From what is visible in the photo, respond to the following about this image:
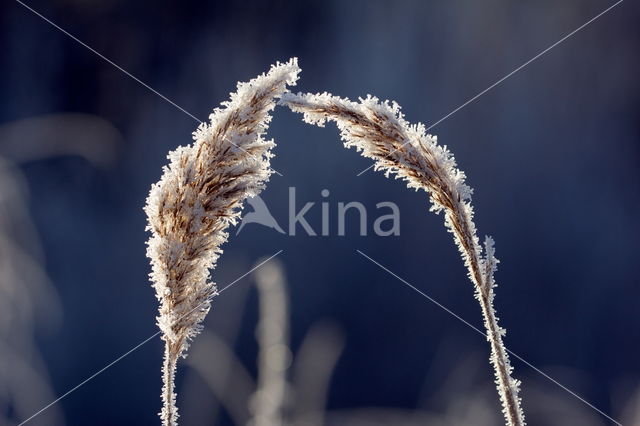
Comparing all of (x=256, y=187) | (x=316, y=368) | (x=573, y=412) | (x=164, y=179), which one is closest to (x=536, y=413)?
(x=573, y=412)

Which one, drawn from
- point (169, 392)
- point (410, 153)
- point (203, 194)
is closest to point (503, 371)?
point (410, 153)

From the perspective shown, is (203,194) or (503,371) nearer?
(503,371)

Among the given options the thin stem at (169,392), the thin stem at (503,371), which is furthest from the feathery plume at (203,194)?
the thin stem at (503,371)

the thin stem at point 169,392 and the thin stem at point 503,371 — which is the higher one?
the thin stem at point 169,392

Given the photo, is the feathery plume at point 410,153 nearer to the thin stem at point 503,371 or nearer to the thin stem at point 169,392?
the thin stem at point 503,371

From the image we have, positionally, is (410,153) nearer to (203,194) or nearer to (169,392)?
(203,194)

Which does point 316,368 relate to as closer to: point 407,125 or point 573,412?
point 573,412
